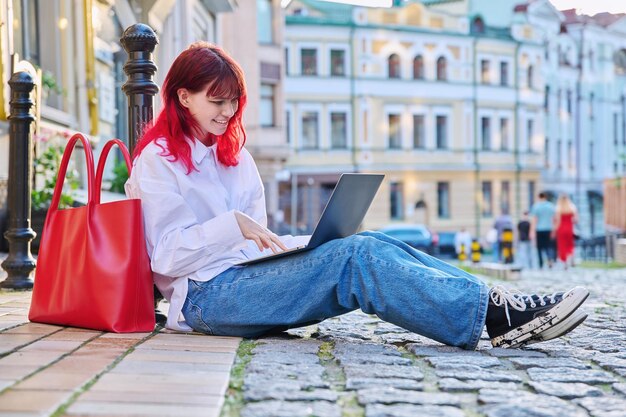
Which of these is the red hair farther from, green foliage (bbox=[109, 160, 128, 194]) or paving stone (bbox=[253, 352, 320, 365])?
green foliage (bbox=[109, 160, 128, 194])

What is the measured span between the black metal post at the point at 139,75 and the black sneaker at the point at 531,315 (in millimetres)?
2051

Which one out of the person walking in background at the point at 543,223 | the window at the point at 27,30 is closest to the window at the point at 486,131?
the person walking in background at the point at 543,223

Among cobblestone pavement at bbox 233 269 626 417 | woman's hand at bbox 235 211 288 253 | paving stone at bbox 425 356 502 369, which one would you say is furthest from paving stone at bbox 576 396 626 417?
woman's hand at bbox 235 211 288 253

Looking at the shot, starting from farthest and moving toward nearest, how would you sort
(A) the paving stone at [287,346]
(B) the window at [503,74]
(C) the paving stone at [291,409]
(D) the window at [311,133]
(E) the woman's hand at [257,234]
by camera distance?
(B) the window at [503,74], (D) the window at [311,133], (E) the woman's hand at [257,234], (A) the paving stone at [287,346], (C) the paving stone at [291,409]

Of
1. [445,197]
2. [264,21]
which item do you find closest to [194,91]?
[264,21]

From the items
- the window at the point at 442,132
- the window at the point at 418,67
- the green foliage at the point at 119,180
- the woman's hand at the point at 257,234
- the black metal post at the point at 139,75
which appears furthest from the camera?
the window at the point at 442,132

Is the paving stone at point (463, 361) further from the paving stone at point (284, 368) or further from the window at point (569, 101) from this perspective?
the window at point (569, 101)

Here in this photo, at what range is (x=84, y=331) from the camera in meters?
3.71

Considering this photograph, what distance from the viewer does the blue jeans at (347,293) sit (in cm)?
343

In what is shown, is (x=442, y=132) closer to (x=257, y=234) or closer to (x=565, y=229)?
(x=565, y=229)

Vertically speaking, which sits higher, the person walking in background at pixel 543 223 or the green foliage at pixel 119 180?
the green foliage at pixel 119 180

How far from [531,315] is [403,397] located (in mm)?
1069

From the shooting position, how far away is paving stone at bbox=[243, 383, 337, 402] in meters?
2.51

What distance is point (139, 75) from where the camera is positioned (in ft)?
15.4
